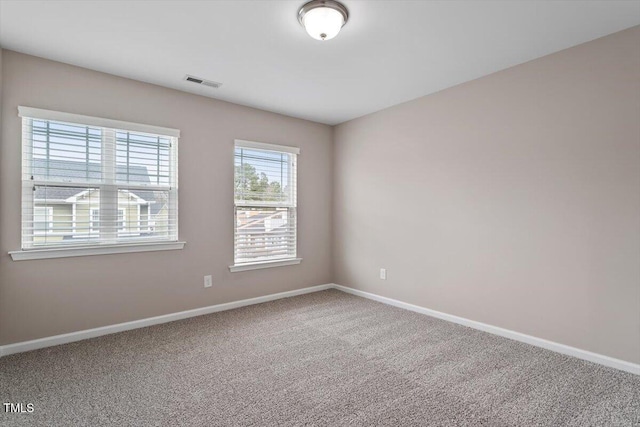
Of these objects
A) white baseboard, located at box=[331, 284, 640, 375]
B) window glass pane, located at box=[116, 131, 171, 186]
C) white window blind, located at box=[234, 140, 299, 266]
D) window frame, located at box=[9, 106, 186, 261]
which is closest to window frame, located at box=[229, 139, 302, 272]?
white window blind, located at box=[234, 140, 299, 266]

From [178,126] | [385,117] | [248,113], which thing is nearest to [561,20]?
[385,117]

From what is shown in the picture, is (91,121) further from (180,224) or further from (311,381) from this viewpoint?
(311,381)

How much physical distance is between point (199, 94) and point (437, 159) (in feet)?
9.13

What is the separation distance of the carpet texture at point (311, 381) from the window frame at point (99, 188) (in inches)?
32.5

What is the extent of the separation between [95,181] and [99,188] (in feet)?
0.24

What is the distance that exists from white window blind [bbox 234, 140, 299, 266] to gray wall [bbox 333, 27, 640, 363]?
3.98 ft

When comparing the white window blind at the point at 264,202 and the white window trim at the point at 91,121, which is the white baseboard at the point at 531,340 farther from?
the white window trim at the point at 91,121

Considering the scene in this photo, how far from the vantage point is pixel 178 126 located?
3543 millimetres

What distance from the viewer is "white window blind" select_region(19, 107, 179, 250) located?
9.20 feet

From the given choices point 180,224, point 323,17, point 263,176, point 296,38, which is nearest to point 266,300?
point 180,224

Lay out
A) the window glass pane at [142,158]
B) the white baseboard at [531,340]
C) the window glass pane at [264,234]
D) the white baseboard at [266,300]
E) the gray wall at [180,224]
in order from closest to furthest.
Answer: the white baseboard at [531,340] < the white baseboard at [266,300] < the gray wall at [180,224] < the window glass pane at [142,158] < the window glass pane at [264,234]

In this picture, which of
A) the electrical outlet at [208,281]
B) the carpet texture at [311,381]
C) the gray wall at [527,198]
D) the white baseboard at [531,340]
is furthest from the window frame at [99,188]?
the white baseboard at [531,340]

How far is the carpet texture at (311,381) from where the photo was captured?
1905 mm

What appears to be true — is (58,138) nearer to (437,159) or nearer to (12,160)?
(12,160)
